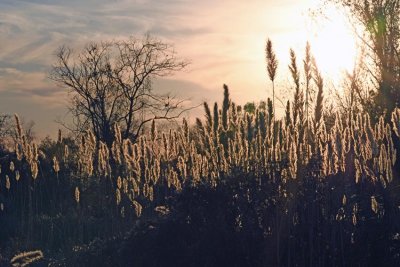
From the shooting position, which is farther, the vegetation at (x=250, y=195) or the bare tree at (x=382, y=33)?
the bare tree at (x=382, y=33)

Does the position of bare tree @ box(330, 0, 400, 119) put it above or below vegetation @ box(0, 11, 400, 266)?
above

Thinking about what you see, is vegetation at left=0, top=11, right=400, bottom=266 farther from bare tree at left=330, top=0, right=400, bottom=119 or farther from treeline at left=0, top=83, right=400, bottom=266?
bare tree at left=330, top=0, right=400, bottom=119

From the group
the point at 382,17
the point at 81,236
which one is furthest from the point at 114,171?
the point at 382,17

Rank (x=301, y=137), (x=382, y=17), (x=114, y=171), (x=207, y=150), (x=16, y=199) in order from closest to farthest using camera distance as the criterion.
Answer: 1. (x=301, y=137)
2. (x=207, y=150)
3. (x=114, y=171)
4. (x=16, y=199)
5. (x=382, y=17)

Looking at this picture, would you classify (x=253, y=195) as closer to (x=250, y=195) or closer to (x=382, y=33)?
(x=250, y=195)

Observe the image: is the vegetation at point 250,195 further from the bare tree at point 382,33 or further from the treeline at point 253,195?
the bare tree at point 382,33

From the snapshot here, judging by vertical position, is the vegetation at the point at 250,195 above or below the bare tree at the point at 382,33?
below

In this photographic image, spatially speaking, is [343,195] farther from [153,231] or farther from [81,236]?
[81,236]

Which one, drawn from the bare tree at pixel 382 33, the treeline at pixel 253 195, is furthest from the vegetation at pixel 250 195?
the bare tree at pixel 382 33

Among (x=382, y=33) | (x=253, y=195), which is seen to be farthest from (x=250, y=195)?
(x=382, y=33)

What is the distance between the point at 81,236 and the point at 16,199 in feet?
12.1

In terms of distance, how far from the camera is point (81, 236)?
9.33 m

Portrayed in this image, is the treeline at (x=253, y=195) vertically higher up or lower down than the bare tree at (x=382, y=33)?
lower down

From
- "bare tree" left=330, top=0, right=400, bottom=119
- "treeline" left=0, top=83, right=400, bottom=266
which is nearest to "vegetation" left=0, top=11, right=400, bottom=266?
"treeline" left=0, top=83, right=400, bottom=266
